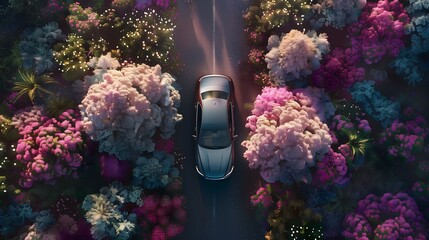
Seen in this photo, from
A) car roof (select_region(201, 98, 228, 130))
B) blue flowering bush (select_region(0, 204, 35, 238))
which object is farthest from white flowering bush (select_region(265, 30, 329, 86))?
blue flowering bush (select_region(0, 204, 35, 238))

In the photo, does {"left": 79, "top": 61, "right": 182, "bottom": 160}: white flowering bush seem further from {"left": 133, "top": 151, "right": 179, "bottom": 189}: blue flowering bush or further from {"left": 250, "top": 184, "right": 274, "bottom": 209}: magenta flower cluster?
{"left": 250, "top": 184, "right": 274, "bottom": 209}: magenta flower cluster

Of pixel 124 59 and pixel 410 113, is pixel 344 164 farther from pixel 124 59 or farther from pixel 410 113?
pixel 124 59

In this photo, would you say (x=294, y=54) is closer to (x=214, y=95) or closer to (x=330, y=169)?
(x=214, y=95)

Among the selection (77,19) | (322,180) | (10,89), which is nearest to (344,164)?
(322,180)

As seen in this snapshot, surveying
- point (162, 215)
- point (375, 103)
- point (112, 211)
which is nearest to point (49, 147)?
point (112, 211)

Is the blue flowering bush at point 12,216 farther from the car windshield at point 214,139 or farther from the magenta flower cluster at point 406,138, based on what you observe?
the magenta flower cluster at point 406,138

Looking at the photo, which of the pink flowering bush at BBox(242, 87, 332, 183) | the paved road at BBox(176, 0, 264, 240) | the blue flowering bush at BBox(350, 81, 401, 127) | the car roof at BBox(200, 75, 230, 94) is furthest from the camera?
the paved road at BBox(176, 0, 264, 240)

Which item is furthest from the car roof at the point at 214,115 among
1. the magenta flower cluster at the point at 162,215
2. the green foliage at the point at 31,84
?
the green foliage at the point at 31,84
